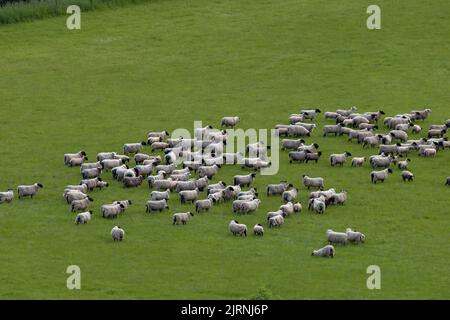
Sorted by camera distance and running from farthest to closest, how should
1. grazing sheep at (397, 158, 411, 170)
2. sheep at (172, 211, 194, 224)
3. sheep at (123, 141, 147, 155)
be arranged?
sheep at (123, 141, 147, 155)
grazing sheep at (397, 158, 411, 170)
sheep at (172, 211, 194, 224)

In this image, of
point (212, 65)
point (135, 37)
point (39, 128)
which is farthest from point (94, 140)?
point (135, 37)

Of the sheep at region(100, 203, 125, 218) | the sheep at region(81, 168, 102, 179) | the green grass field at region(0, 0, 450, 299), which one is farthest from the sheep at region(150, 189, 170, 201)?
the sheep at region(81, 168, 102, 179)

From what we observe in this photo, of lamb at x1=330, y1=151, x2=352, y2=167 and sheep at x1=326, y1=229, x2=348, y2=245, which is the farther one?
lamb at x1=330, y1=151, x2=352, y2=167

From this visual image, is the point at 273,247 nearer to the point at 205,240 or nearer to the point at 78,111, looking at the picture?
the point at 205,240

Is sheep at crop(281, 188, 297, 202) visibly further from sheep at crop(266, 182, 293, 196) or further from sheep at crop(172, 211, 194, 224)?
sheep at crop(172, 211, 194, 224)

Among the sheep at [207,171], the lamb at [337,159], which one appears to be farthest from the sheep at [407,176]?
the sheep at [207,171]

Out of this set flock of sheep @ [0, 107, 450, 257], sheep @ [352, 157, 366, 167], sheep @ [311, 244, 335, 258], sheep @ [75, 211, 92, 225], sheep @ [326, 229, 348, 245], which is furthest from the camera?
sheep @ [352, 157, 366, 167]

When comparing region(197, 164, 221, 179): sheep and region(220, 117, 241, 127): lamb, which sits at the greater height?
region(220, 117, 241, 127): lamb
